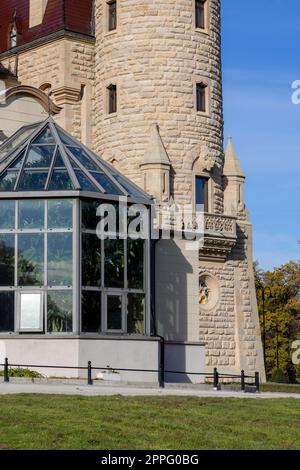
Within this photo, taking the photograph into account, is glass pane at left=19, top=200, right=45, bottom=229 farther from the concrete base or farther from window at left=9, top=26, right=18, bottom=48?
window at left=9, top=26, right=18, bottom=48

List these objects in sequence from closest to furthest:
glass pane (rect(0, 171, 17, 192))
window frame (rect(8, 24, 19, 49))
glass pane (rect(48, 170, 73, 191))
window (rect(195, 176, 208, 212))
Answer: glass pane (rect(48, 170, 73, 191)) < glass pane (rect(0, 171, 17, 192)) < window (rect(195, 176, 208, 212)) < window frame (rect(8, 24, 19, 49))

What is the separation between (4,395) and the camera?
22328 millimetres

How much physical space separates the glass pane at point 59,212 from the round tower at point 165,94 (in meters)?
10.4

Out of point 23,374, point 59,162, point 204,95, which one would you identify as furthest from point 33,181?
point 204,95

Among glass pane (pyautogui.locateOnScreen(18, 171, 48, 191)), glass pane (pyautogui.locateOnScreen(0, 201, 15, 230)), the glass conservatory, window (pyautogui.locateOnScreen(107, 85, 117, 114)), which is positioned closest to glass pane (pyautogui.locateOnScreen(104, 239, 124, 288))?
the glass conservatory

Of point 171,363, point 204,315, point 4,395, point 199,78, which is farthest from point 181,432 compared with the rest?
point 199,78

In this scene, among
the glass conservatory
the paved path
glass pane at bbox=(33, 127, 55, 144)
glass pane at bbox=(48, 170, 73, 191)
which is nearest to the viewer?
the paved path

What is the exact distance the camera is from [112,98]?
152 feet

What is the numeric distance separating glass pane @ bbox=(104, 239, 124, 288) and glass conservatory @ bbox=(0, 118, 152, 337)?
0.10ft

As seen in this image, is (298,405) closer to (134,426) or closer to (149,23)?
(134,426)

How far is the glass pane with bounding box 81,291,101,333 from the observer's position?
33.1 meters

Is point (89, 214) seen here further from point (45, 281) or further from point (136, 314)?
point (136, 314)

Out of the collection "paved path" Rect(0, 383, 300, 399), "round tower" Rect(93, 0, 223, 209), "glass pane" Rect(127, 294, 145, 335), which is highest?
"round tower" Rect(93, 0, 223, 209)

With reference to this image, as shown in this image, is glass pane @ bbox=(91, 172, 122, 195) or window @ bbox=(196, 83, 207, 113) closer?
glass pane @ bbox=(91, 172, 122, 195)
